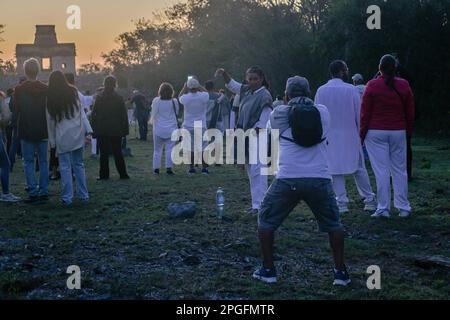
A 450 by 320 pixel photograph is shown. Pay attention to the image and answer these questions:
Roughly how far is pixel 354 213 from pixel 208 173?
614 cm

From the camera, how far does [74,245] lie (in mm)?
8047

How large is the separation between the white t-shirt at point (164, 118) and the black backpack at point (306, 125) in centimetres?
970

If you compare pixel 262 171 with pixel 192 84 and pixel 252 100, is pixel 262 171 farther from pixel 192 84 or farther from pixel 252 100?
pixel 192 84

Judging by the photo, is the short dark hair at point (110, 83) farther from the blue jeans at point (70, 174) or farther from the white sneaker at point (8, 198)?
the white sneaker at point (8, 198)

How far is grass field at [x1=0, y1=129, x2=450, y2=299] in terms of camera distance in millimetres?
6281

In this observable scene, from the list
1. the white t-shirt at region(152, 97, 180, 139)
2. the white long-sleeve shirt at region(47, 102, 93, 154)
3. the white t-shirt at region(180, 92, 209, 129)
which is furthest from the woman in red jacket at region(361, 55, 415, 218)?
the white t-shirt at region(152, 97, 180, 139)

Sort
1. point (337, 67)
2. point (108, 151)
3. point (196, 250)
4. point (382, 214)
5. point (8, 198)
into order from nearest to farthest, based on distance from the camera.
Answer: point (196, 250), point (382, 214), point (337, 67), point (8, 198), point (108, 151)

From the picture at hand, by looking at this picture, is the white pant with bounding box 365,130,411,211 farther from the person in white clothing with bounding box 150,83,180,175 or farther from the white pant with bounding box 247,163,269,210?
the person in white clothing with bounding box 150,83,180,175

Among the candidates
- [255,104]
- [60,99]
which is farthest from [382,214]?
[60,99]

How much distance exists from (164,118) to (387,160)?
23.3 feet

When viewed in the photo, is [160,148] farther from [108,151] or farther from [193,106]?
[108,151]

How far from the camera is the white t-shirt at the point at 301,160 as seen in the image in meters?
6.25

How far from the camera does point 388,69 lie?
9508mm

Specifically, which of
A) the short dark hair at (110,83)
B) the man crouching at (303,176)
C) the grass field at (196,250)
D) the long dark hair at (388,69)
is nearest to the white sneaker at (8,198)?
the grass field at (196,250)
